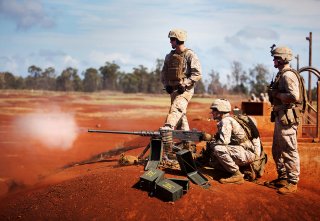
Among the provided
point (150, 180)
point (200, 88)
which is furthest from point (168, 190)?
point (200, 88)

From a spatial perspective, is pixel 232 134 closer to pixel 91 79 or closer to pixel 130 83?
pixel 130 83

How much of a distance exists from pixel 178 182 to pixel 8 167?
584 centimetres

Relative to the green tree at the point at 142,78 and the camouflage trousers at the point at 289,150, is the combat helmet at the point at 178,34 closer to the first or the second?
the camouflage trousers at the point at 289,150

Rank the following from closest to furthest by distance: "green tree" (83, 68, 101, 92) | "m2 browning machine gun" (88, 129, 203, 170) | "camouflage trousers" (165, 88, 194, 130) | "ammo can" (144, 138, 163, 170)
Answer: "ammo can" (144, 138, 163, 170) → "m2 browning machine gun" (88, 129, 203, 170) → "camouflage trousers" (165, 88, 194, 130) → "green tree" (83, 68, 101, 92)

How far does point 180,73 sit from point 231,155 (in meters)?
2.10

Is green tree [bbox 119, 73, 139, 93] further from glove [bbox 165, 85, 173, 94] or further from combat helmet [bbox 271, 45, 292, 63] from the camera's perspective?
combat helmet [bbox 271, 45, 292, 63]

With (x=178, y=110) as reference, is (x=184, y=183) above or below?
below

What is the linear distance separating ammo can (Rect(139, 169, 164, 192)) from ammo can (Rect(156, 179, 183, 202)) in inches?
3.9

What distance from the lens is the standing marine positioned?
6280 mm

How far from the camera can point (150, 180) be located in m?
5.75

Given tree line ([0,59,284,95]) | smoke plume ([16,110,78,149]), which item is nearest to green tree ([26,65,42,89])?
tree line ([0,59,284,95])

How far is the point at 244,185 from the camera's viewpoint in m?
6.39

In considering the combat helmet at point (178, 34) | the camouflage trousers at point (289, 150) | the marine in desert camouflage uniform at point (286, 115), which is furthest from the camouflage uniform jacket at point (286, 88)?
the combat helmet at point (178, 34)

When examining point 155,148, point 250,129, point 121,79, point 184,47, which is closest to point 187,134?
point 155,148
